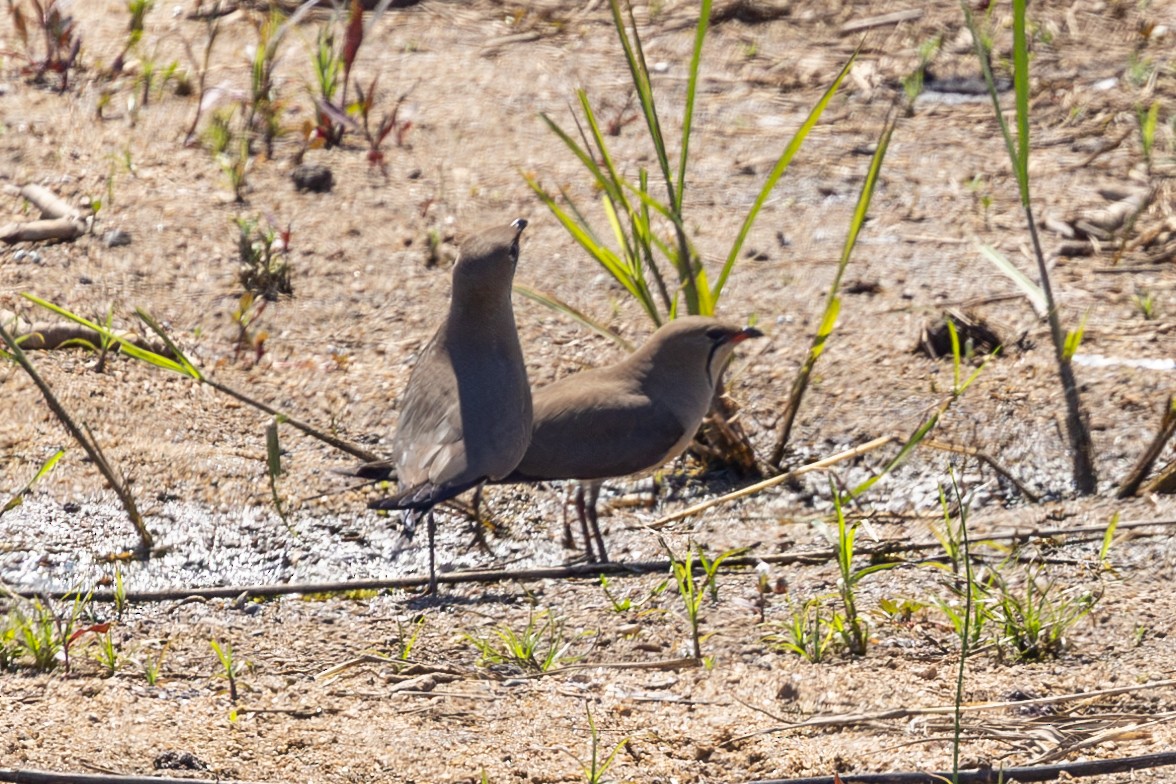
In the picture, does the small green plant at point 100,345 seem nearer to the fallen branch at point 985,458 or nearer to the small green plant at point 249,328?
the small green plant at point 249,328

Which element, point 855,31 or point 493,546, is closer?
point 493,546

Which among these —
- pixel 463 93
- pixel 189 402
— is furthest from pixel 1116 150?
pixel 189 402

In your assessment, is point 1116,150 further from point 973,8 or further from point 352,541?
point 352,541

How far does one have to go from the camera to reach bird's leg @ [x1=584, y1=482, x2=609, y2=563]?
15.2ft

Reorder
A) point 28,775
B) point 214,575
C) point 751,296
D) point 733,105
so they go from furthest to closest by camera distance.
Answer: point 733,105 → point 751,296 → point 214,575 → point 28,775

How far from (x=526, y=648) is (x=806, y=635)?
0.69m

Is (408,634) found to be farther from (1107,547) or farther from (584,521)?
(1107,547)

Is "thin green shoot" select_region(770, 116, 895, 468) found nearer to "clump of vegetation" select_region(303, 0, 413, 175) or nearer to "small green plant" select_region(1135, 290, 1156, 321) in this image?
"small green plant" select_region(1135, 290, 1156, 321)

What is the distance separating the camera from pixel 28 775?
2.91 meters

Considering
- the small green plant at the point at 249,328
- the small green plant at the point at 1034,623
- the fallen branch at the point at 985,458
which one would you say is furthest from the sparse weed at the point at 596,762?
the small green plant at the point at 249,328

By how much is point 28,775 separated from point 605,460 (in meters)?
2.33

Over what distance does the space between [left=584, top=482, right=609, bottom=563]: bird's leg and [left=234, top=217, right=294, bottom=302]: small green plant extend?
5.66 feet

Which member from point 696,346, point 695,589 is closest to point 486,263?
point 696,346

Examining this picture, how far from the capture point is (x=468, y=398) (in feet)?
15.0
